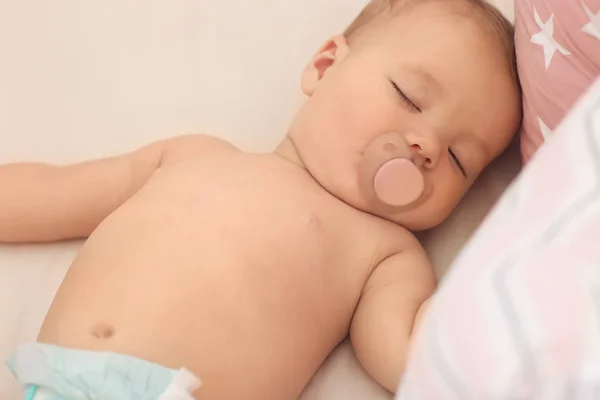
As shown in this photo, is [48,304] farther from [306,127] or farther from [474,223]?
[474,223]

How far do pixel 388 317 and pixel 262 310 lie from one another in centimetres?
13

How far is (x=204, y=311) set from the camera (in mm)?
765

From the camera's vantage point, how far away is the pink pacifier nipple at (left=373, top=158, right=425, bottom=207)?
33.6 inches

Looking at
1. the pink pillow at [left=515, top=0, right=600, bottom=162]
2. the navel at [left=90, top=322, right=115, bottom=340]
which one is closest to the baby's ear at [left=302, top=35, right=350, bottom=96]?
the pink pillow at [left=515, top=0, right=600, bottom=162]

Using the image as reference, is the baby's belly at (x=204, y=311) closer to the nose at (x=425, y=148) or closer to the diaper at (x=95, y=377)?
the diaper at (x=95, y=377)

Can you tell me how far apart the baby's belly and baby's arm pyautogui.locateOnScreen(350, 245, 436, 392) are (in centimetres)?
3

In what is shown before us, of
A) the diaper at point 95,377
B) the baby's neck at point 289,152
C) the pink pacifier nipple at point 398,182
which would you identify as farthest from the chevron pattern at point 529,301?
the baby's neck at point 289,152

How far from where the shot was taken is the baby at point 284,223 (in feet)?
2.44

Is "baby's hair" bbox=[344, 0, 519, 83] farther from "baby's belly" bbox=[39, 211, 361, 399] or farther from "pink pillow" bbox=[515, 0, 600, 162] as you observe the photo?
"baby's belly" bbox=[39, 211, 361, 399]

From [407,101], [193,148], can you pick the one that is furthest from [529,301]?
[193,148]

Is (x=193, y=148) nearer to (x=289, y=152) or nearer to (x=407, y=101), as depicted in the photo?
(x=289, y=152)

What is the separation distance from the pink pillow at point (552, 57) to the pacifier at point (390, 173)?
0.46ft

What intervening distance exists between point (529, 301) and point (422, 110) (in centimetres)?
52

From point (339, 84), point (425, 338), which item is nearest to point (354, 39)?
point (339, 84)
